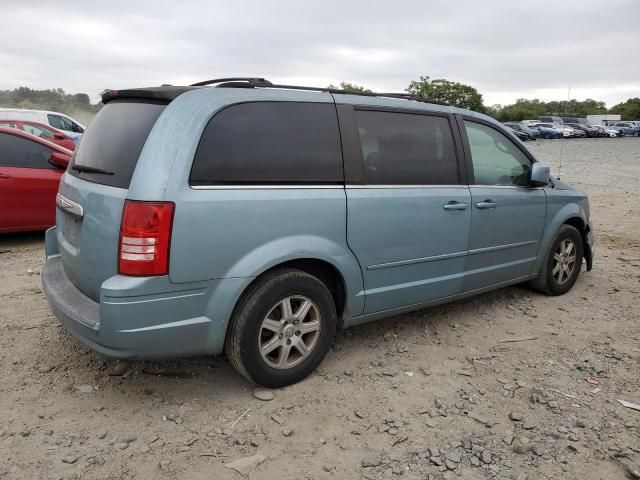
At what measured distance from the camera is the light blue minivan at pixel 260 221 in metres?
2.71

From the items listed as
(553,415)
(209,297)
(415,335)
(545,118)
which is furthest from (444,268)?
(545,118)

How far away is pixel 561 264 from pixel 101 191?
4.04 metres

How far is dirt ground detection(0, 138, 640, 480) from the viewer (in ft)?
8.59

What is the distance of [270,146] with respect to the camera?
305 cm

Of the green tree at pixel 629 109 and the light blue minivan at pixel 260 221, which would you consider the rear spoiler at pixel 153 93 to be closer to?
the light blue minivan at pixel 260 221

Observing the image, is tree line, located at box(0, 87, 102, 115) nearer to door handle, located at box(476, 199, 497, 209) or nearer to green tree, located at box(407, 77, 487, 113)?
green tree, located at box(407, 77, 487, 113)

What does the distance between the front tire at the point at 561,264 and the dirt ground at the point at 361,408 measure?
1.91 ft

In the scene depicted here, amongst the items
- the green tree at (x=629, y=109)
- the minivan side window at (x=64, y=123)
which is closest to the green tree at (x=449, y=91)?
the minivan side window at (x=64, y=123)

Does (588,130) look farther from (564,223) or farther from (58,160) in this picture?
(58,160)

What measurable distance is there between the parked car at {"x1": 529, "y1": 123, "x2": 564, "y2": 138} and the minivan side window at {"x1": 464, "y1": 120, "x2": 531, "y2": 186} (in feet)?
145

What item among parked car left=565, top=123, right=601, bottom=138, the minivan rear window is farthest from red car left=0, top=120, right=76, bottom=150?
parked car left=565, top=123, right=601, bottom=138

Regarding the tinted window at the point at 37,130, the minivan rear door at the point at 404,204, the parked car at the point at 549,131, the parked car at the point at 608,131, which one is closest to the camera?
the minivan rear door at the point at 404,204

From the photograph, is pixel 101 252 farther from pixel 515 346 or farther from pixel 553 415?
pixel 515 346

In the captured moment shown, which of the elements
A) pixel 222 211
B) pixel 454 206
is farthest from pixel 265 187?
pixel 454 206
